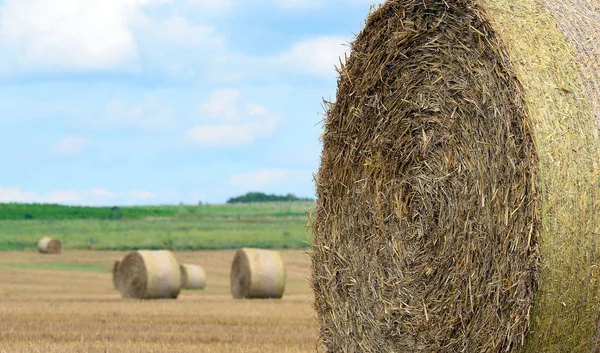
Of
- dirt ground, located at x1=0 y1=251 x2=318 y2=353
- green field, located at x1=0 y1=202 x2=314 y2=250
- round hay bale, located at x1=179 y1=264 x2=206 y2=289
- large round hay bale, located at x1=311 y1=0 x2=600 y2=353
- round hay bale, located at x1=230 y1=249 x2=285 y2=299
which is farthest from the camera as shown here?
green field, located at x1=0 y1=202 x2=314 y2=250

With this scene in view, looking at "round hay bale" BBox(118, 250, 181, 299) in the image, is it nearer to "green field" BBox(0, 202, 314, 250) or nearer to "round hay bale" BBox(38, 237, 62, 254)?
"round hay bale" BBox(38, 237, 62, 254)

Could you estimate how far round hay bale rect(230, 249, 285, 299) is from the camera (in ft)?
63.4

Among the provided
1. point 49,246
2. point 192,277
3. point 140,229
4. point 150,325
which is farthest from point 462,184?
point 140,229

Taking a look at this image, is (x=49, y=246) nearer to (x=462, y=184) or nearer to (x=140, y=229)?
(x=140, y=229)

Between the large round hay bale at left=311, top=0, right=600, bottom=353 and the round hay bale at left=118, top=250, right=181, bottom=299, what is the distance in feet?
36.9

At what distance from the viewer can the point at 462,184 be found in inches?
286

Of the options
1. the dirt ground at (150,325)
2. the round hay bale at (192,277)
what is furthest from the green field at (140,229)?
the dirt ground at (150,325)

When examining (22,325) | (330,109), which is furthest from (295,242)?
(330,109)

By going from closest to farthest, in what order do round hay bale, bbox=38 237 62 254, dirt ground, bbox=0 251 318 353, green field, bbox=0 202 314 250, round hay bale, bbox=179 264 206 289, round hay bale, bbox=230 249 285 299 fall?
dirt ground, bbox=0 251 318 353 < round hay bale, bbox=230 249 285 299 < round hay bale, bbox=179 264 206 289 < round hay bale, bbox=38 237 62 254 < green field, bbox=0 202 314 250

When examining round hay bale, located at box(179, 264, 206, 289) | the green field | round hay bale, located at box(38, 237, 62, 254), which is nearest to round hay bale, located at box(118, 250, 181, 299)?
round hay bale, located at box(179, 264, 206, 289)

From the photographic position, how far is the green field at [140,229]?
43406 millimetres

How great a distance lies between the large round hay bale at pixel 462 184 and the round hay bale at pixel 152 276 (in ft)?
36.9

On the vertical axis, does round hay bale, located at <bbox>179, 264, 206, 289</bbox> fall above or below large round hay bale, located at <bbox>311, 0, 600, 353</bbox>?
below

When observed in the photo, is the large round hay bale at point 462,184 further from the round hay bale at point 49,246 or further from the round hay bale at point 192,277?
the round hay bale at point 49,246
